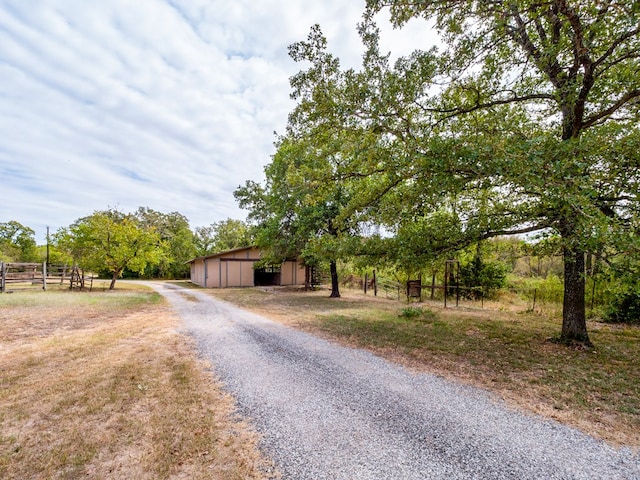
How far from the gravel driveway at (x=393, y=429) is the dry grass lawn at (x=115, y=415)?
1.22ft

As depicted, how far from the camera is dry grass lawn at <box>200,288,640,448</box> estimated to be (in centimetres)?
348

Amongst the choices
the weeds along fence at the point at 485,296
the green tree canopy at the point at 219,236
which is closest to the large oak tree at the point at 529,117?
the weeds along fence at the point at 485,296

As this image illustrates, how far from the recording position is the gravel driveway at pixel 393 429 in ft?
7.95

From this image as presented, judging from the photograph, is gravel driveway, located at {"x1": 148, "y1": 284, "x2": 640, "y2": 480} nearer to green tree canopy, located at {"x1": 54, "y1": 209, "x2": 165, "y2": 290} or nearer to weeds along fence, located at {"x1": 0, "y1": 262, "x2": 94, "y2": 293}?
weeds along fence, located at {"x1": 0, "y1": 262, "x2": 94, "y2": 293}

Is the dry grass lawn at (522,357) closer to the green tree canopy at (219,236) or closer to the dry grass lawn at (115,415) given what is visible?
the dry grass lawn at (115,415)

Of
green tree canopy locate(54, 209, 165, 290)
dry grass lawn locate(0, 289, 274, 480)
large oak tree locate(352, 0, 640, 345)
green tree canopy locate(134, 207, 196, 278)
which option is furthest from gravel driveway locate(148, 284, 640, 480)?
green tree canopy locate(134, 207, 196, 278)

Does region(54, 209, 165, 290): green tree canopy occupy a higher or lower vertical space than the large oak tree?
lower

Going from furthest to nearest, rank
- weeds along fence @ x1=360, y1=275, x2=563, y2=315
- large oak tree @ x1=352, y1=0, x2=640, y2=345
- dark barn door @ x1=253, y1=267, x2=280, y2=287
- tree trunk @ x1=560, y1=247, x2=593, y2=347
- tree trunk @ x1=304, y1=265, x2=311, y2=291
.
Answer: dark barn door @ x1=253, y1=267, x2=280, y2=287, tree trunk @ x1=304, y1=265, x2=311, y2=291, weeds along fence @ x1=360, y1=275, x2=563, y2=315, tree trunk @ x1=560, y1=247, x2=593, y2=347, large oak tree @ x1=352, y1=0, x2=640, y2=345

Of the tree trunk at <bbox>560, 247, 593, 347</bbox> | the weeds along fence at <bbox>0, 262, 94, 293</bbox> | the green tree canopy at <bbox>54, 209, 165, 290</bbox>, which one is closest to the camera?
the tree trunk at <bbox>560, 247, 593, 347</bbox>

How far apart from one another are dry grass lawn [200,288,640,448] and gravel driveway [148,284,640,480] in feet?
1.54

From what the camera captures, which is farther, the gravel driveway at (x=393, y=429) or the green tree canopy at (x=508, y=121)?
the green tree canopy at (x=508, y=121)

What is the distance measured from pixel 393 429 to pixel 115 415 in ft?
10.2

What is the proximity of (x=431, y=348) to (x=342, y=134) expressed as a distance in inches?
212

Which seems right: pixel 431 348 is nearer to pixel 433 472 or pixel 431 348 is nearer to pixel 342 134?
pixel 433 472
